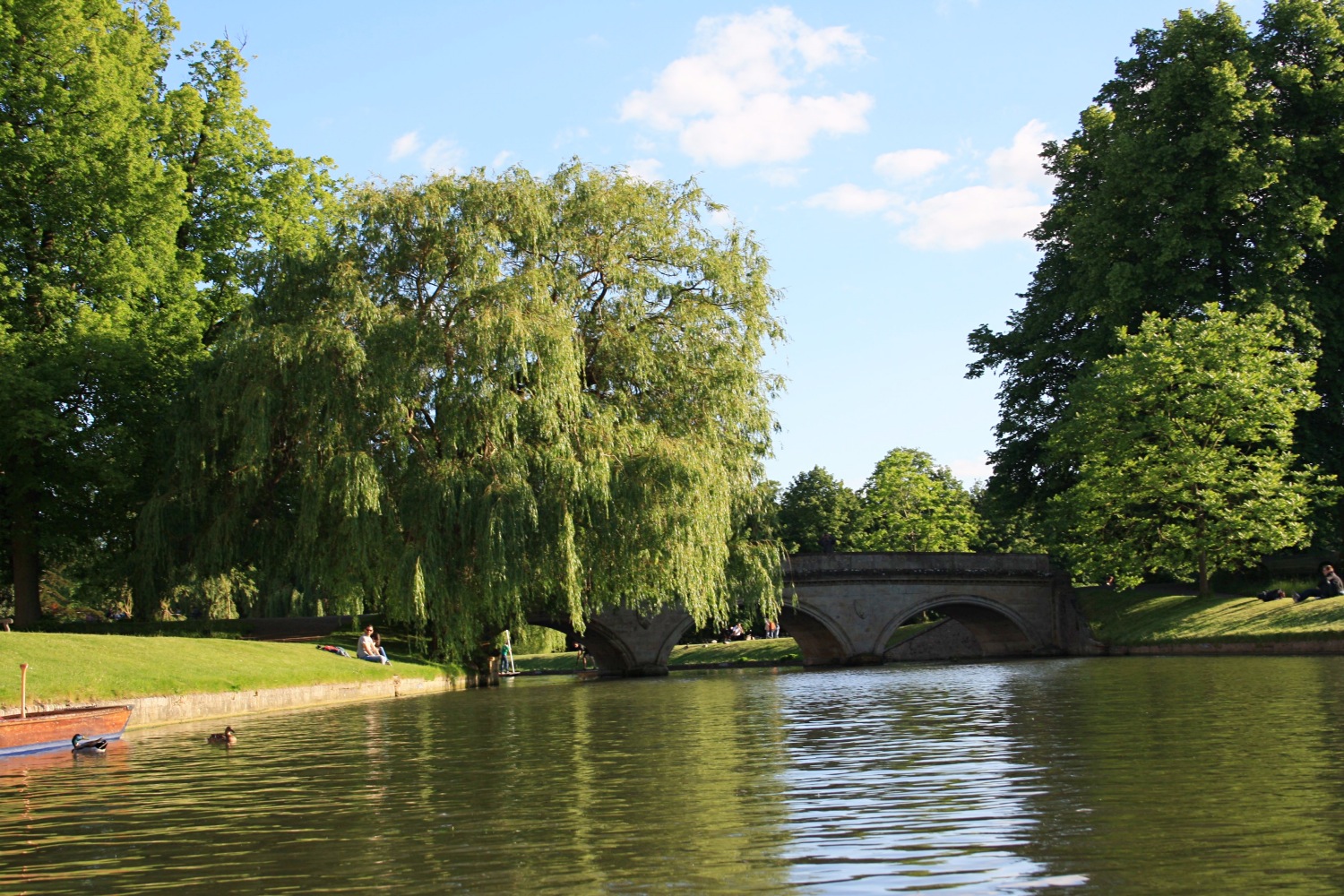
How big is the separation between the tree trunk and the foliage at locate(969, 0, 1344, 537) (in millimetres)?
27922

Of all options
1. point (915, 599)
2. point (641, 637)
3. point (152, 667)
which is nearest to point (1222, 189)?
point (915, 599)

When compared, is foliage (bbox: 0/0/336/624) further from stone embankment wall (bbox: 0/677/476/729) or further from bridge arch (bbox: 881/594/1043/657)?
bridge arch (bbox: 881/594/1043/657)

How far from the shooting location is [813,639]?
46719mm

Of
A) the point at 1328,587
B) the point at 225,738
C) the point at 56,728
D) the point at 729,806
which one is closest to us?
the point at 729,806

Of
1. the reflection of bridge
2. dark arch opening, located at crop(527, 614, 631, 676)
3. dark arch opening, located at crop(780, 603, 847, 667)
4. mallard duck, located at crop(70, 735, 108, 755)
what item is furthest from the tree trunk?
dark arch opening, located at crop(780, 603, 847, 667)

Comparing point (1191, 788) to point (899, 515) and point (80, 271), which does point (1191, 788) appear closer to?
point (80, 271)

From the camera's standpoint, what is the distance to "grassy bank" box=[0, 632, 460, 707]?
18203mm

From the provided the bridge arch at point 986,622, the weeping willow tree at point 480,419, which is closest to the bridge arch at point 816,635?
the bridge arch at point 986,622

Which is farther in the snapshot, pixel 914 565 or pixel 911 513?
pixel 911 513

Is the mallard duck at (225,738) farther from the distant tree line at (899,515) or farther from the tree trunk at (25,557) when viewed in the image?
the distant tree line at (899,515)

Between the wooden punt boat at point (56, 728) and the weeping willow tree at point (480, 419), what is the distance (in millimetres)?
10093

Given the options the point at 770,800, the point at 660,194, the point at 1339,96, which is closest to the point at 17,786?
the point at 770,800

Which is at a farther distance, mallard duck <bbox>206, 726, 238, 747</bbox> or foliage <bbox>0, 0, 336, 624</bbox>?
foliage <bbox>0, 0, 336, 624</bbox>

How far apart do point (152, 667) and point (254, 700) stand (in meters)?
2.04
